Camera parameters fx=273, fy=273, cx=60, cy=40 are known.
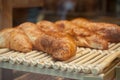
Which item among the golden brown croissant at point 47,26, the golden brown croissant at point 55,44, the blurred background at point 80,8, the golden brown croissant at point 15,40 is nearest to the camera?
the golden brown croissant at point 55,44

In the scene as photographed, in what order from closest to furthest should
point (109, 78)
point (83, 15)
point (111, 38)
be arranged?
point (109, 78)
point (111, 38)
point (83, 15)

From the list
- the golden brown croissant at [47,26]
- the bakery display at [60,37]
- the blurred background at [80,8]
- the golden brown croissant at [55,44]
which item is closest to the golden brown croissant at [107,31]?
the bakery display at [60,37]

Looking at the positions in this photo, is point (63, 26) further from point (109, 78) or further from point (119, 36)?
point (109, 78)

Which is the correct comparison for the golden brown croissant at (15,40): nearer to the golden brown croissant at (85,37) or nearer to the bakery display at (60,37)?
the bakery display at (60,37)

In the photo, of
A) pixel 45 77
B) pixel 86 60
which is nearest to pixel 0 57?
pixel 45 77

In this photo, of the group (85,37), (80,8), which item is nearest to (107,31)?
(85,37)

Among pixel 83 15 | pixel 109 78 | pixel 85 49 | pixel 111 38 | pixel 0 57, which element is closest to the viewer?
pixel 109 78

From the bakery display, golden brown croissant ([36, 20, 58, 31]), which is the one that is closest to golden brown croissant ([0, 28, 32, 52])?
the bakery display
